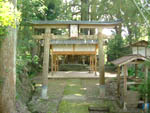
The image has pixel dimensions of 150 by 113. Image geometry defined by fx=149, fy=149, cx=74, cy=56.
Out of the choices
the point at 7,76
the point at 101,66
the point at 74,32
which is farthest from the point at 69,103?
the point at 74,32

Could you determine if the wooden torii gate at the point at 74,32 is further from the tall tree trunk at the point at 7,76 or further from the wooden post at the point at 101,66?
the tall tree trunk at the point at 7,76

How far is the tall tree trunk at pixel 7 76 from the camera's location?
15.3 feet

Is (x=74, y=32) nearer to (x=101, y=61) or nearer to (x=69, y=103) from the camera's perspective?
(x=101, y=61)

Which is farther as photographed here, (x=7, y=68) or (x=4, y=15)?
(x=7, y=68)

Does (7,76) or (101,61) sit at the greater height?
(101,61)

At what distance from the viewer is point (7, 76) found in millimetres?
4719

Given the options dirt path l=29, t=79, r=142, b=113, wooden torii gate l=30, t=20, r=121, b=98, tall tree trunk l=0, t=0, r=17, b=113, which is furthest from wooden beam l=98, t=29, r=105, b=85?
tall tree trunk l=0, t=0, r=17, b=113

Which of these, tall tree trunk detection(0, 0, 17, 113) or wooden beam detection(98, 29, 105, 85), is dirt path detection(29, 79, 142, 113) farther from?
tall tree trunk detection(0, 0, 17, 113)

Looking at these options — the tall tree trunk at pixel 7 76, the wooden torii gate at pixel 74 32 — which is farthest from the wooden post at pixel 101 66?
the tall tree trunk at pixel 7 76

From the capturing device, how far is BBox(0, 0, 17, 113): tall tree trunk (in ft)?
15.3

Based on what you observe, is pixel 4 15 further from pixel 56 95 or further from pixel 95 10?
pixel 95 10

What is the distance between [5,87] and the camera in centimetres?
468

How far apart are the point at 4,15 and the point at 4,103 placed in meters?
3.20

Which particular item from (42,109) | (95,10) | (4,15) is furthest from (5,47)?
(95,10)
